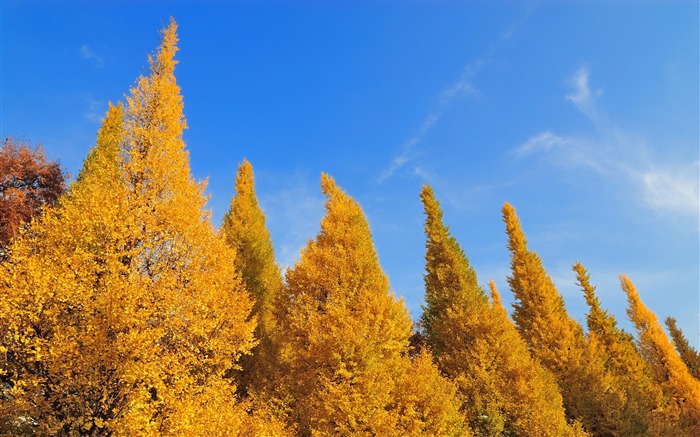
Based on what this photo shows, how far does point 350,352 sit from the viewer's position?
1625cm

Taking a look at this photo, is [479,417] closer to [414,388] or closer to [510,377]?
[510,377]

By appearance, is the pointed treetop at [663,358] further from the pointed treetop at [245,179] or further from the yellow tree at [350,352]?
the pointed treetop at [245,179]

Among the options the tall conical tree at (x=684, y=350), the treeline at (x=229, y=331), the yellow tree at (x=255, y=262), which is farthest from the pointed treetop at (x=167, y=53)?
the tall conical tree at (x=684, y=350)

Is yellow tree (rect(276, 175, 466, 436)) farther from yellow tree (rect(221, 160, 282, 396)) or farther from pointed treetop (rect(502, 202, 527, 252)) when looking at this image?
pointed treetop (rect(502, 202, 527, 252))

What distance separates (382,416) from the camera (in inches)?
590

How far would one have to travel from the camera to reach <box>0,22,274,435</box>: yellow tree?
10391mm

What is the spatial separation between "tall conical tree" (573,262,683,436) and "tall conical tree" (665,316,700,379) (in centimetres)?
909

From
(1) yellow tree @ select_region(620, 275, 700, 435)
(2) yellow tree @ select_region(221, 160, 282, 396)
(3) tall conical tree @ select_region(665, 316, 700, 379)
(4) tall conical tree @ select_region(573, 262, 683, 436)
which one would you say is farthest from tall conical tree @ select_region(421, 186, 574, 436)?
(3) tall conical tree @ select_region(665, 316, 700, 379)

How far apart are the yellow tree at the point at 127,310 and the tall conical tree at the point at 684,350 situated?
185 feet

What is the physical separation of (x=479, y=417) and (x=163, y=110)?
72.7 feet

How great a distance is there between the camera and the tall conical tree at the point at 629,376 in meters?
26.7

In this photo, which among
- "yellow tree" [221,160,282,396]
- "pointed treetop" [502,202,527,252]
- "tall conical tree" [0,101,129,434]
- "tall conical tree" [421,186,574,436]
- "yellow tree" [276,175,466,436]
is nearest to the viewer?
"tall conical tree" [0,101,129,434]

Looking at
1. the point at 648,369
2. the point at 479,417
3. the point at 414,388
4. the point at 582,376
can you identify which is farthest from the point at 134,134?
the point at 648,369

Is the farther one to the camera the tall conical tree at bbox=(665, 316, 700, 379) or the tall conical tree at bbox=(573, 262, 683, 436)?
the tall conical tree at bbox=(665, 316, 700, 379)
